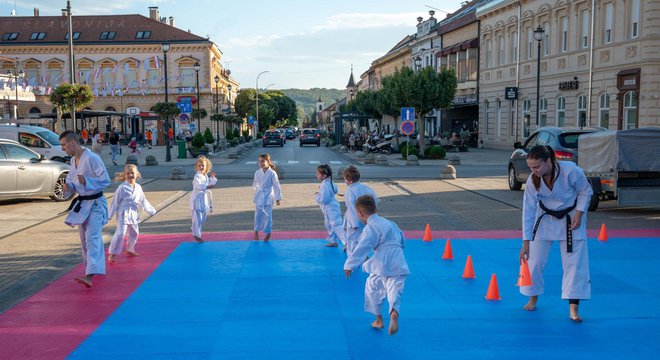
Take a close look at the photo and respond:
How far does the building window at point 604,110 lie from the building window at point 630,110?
1.37 m

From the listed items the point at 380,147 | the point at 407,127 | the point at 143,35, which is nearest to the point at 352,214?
the point at 407,127

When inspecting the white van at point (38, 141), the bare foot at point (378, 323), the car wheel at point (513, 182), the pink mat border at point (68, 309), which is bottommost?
the pink mat border at point (68, 309)

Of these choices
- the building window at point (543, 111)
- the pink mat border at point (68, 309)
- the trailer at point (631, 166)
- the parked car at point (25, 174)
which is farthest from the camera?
the building window at point (543, 111)

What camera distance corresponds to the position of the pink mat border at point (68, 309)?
579 cm

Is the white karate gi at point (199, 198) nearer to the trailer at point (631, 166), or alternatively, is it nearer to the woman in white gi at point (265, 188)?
the woman in white gi at point (265, 188)

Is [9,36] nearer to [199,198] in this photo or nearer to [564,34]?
[564,34]

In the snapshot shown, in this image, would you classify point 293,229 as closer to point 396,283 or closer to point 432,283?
point 432,283

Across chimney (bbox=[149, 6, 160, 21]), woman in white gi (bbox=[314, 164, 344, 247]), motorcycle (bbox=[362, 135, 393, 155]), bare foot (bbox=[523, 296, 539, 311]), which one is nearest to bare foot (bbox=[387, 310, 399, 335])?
bare foot (bbox=[523, 296, 539, 311])

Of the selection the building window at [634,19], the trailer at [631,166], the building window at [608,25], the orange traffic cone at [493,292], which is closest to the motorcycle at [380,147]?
the building window at [608,25]

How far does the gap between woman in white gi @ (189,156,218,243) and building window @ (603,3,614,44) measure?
26.5m

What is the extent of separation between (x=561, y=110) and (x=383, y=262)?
33.0 m

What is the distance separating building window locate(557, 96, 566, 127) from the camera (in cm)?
3594

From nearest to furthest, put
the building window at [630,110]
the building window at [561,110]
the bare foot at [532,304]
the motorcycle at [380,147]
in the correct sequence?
the bare foot at [532,304] < the building window at [630,110] < the building window at [561,110] < the motorcycle at [380,147]

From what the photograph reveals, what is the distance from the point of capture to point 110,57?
247 ft
